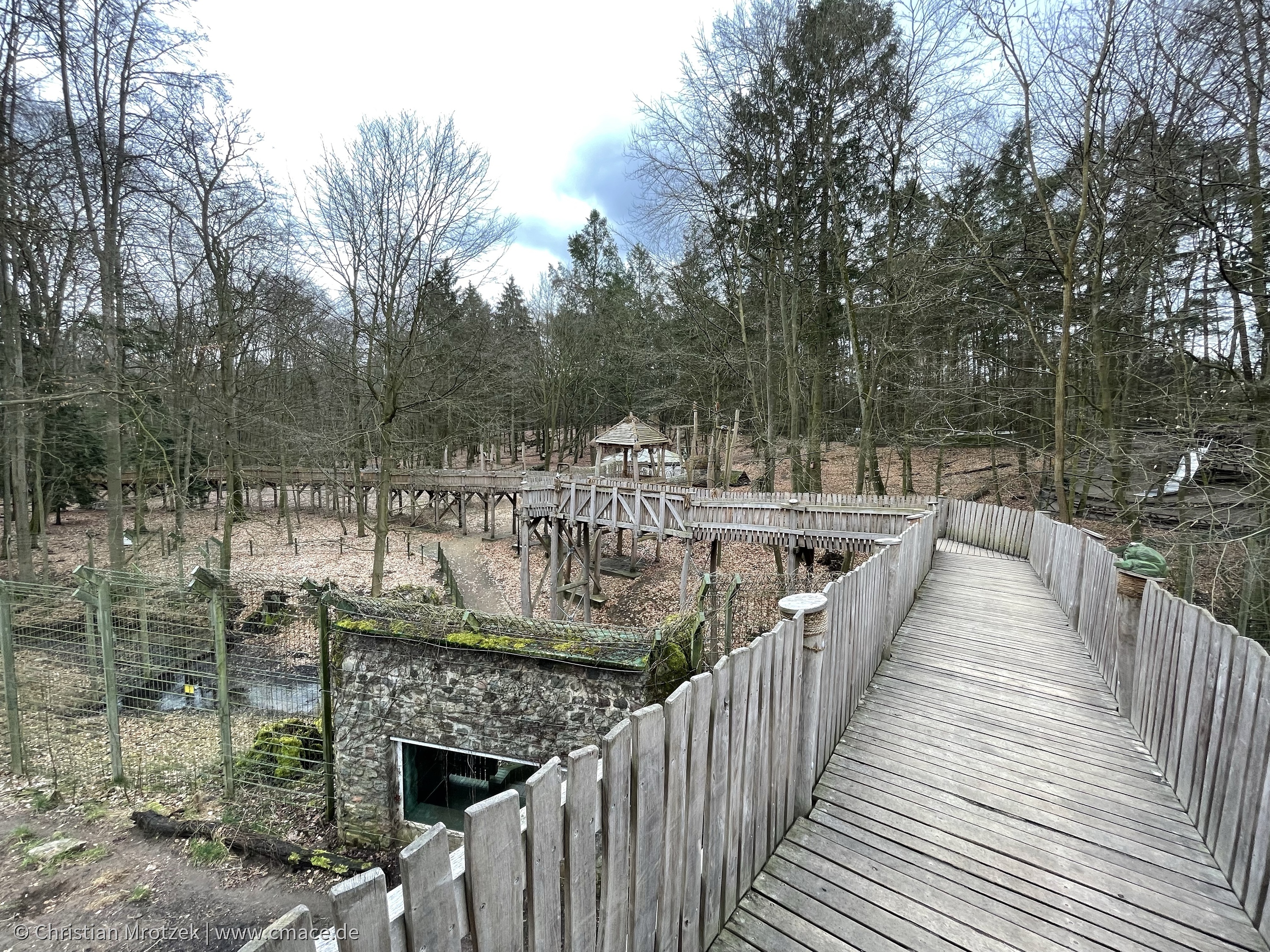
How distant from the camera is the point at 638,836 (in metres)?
1.84

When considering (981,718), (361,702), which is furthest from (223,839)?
(981,718)

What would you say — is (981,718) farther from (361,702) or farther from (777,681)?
(361,702)

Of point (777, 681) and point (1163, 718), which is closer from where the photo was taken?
point (777, 681)

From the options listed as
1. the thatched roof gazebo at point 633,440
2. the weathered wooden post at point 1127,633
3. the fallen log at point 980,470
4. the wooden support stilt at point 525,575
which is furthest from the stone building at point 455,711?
the fallen log at point 980,470

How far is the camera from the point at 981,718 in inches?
165

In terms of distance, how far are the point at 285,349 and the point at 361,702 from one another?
1255cm

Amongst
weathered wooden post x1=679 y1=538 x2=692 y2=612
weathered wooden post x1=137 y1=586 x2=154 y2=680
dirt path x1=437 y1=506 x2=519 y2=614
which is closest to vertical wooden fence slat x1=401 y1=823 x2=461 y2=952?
weathered wooden post x1=137 y1=586 x2=154 y2=680

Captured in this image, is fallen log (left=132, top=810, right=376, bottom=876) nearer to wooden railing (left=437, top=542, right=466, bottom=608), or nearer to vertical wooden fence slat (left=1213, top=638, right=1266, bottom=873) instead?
vertical wooden fence slat (left=1213, top=638, right=1266, bottom=873)

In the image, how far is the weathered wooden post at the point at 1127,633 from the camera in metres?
4.12

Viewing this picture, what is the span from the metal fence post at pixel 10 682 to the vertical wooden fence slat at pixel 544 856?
7273mm

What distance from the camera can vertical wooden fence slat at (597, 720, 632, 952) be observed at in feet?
5.60

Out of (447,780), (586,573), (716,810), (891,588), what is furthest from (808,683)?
(586,573)

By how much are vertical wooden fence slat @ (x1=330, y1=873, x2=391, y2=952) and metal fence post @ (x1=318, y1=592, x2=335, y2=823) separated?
5311 mm

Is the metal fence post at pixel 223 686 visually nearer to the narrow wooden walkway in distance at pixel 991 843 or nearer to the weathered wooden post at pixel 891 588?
the narrow wooden walkway in distance at pixel 991 843
